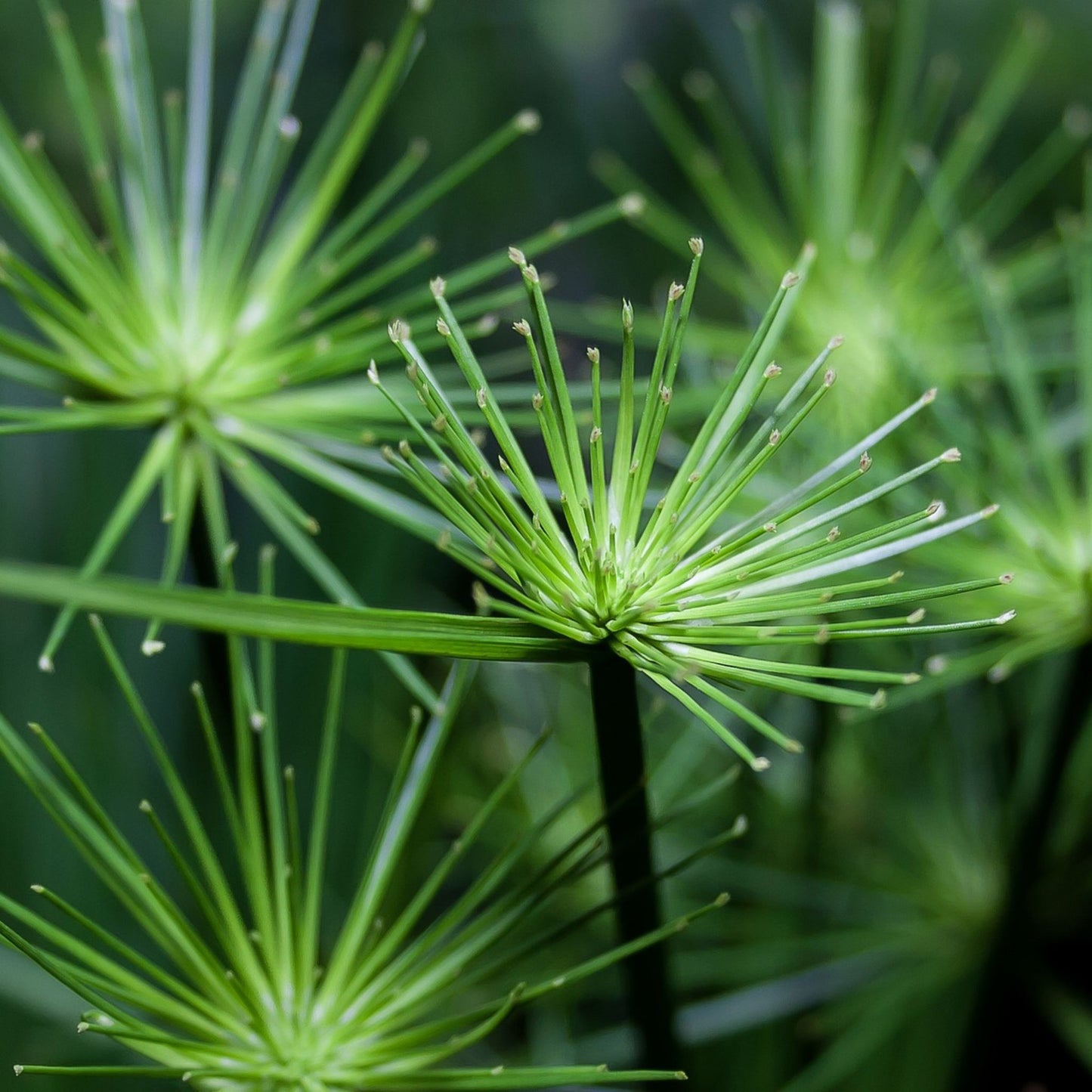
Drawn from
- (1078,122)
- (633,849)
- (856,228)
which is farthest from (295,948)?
(1078,122)

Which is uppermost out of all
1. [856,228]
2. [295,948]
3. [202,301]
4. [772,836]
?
[856,228]

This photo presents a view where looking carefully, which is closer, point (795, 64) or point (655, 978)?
point (655, 978)

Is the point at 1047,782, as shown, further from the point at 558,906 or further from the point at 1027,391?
the point at 558,906

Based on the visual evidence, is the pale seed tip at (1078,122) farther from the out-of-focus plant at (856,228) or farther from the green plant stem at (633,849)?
the green plant stem at (633,849)

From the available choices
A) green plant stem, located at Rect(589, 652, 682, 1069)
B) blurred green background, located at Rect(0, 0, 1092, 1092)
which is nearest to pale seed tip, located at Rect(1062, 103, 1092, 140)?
blurred green background, located at Rect(0, 0, 1092, 1092)

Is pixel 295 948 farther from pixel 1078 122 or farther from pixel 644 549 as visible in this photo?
pixel 1078 122

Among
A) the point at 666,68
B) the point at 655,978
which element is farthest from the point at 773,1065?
the point at 666,68

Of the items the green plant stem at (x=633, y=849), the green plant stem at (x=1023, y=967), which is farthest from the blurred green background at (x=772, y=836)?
the green plant stem at (x=633, y=849)
